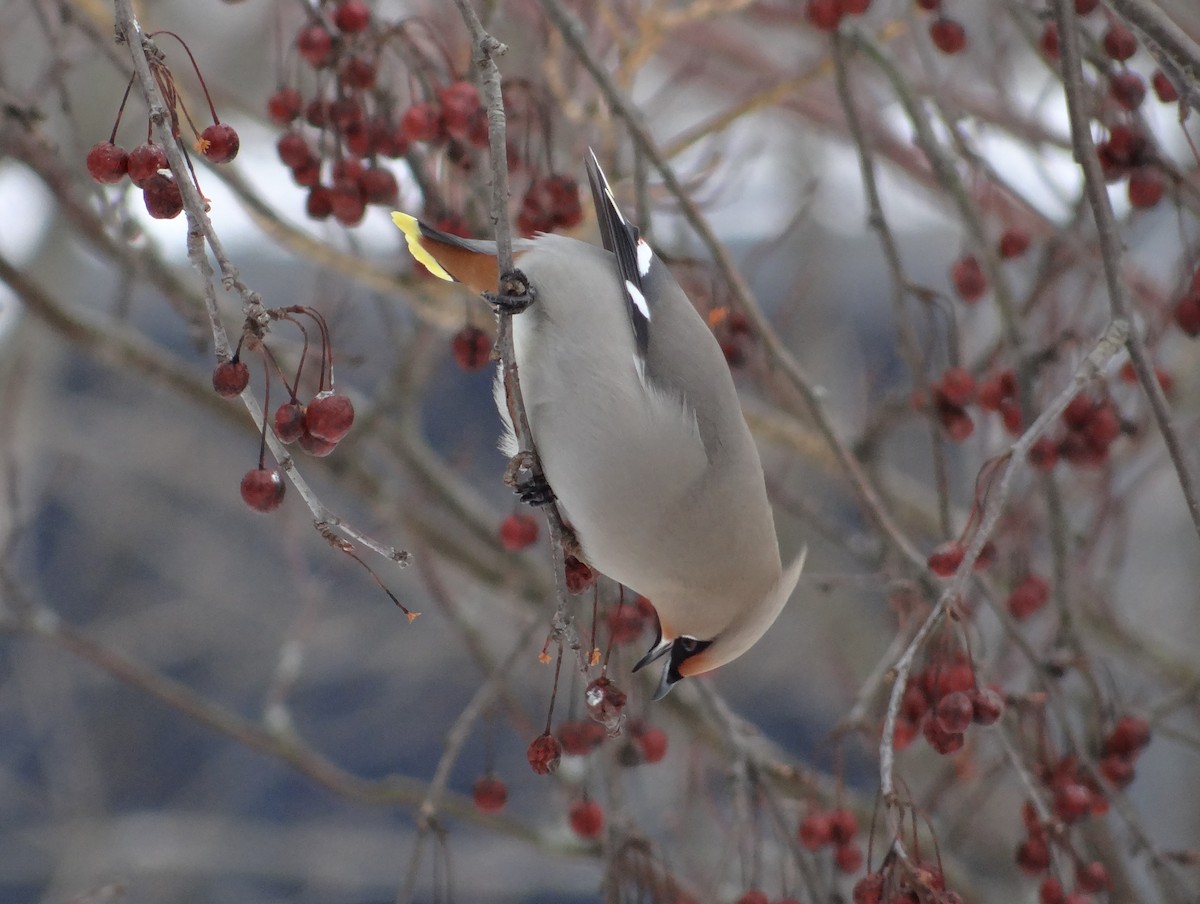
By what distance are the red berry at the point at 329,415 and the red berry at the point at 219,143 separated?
327 millimetres

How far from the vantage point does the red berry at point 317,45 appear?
→ 2100 millimetres

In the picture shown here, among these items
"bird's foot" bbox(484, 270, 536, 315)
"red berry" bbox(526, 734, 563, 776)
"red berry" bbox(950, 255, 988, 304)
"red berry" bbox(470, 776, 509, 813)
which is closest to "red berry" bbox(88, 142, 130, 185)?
"bird's foot" bbox(484, 270, 536, 315)

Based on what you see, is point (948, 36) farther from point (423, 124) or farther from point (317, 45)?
point (317, 45)

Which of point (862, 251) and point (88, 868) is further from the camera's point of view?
point (862, 251)

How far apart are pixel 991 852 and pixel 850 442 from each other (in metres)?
1.70

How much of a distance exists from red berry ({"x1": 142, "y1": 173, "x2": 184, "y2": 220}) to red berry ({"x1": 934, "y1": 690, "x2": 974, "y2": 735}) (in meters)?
1.11

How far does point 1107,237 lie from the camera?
159 centimetres

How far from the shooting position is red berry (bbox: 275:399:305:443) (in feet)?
5.05

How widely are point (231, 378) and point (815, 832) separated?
49.7 inches

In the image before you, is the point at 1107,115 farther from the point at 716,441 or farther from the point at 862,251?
the point at 862,251

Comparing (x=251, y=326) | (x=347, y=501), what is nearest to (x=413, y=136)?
(x=251, y=326)

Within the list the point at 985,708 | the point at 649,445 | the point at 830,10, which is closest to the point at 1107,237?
the point at 985,708

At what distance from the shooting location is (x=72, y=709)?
6.02 m

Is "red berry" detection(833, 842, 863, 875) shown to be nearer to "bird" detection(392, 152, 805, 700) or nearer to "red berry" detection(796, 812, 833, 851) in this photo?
"red berry" detection(796, 812, 833, 851)
